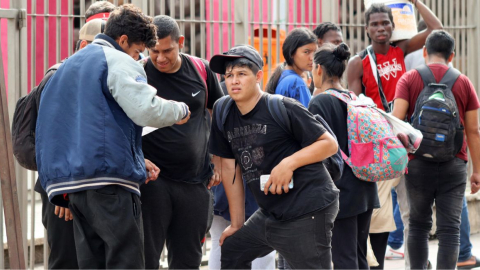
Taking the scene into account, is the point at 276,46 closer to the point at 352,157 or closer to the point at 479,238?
the point at 352,157

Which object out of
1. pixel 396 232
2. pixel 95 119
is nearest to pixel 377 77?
pixel 396 232

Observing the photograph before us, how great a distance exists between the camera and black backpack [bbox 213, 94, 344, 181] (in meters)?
4.28

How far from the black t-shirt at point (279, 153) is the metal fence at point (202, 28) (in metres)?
2.22

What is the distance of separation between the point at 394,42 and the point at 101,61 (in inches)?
157

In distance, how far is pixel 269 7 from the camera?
732cm

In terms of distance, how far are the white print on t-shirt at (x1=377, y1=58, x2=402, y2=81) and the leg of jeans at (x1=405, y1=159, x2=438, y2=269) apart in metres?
1.25

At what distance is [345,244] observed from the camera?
5035mm

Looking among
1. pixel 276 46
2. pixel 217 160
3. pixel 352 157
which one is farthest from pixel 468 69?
pixel 217 160

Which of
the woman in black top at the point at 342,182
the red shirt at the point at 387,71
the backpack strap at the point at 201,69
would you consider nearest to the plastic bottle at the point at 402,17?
the red shirt at the point at 387,71


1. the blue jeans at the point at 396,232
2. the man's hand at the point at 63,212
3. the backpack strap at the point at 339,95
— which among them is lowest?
the blue jeans at the point at 396,232

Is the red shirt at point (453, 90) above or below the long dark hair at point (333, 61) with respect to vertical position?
below

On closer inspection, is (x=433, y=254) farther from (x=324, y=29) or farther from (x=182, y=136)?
(x=182, y=136)

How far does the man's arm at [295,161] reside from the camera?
418 centimetres

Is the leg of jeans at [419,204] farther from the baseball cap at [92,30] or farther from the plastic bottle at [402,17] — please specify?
the baseball cap at [92,30]
